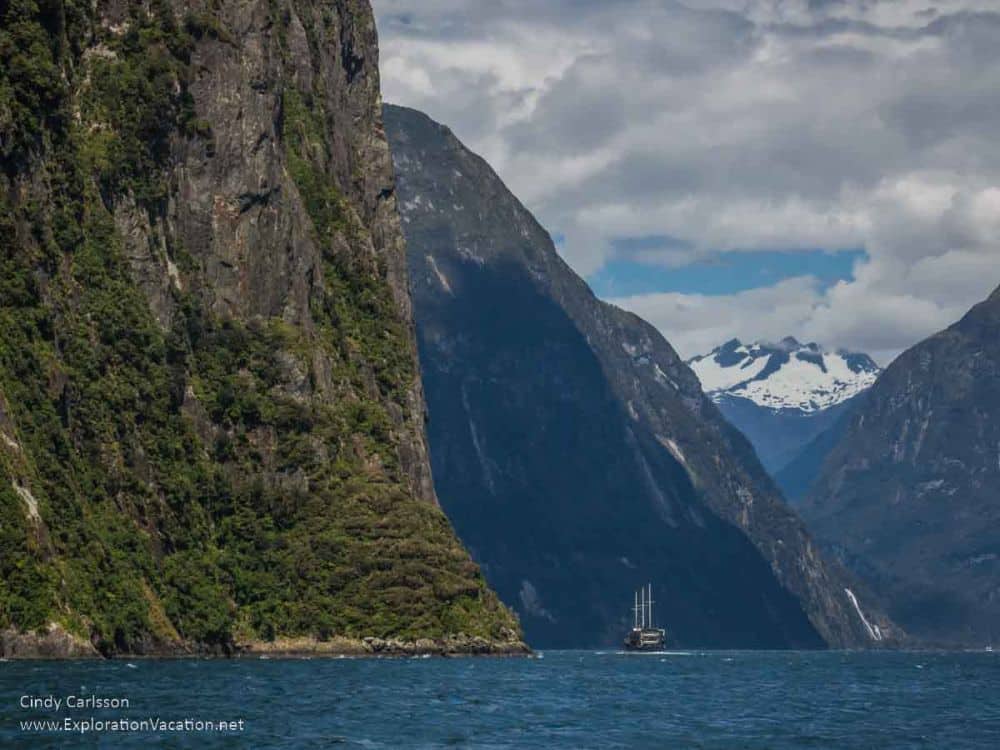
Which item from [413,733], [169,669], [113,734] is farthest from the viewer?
[169,669]

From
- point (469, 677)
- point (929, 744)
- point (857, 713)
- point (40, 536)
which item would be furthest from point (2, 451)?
point (929, 744)

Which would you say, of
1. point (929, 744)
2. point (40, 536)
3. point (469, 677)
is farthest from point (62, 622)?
point (929, 744)

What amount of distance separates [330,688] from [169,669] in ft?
87.6

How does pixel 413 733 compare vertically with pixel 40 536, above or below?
below

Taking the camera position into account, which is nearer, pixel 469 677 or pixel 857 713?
pixel 857 713

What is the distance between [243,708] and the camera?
133000 millimetres

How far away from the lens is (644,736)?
127 meters

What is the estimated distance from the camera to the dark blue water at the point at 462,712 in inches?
4633

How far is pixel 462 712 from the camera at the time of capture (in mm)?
141625

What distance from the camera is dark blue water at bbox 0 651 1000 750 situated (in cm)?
11769

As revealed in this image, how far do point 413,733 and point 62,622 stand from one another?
7830 centimetres

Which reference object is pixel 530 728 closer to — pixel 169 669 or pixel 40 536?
pixel 169 669

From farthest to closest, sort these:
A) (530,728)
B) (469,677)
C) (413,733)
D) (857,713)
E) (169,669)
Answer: (469,677) → (169,669) → (857,713) → (530,728) → (413,733)

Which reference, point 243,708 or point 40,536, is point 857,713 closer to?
point 243,708
